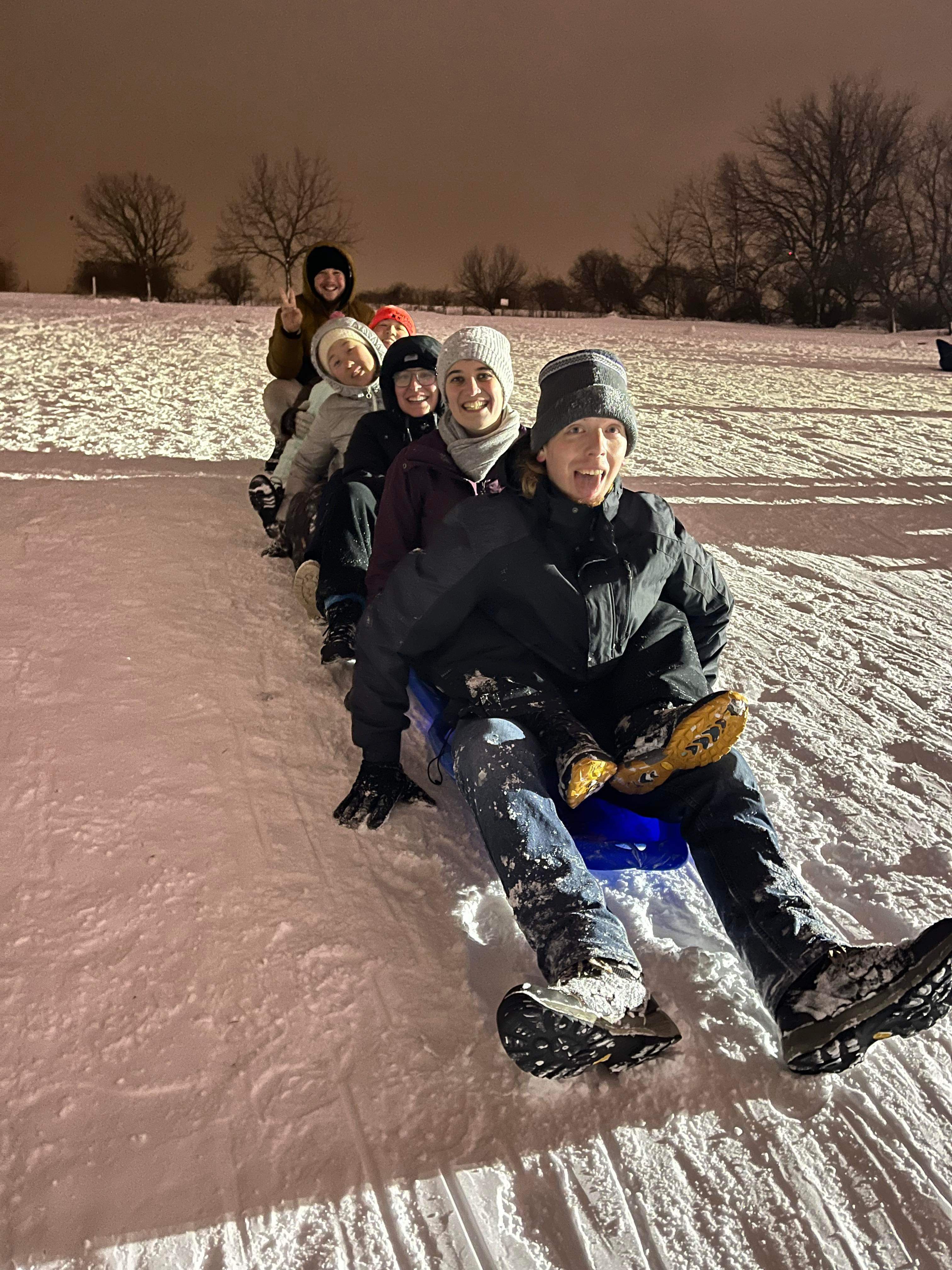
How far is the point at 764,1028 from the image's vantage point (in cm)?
161

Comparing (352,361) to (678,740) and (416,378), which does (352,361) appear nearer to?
(416,378)

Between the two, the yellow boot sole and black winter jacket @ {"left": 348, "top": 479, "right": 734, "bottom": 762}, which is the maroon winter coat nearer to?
black winter jacket @ {"left": 348, "top": 479, "right": 734, "bottom": 762}

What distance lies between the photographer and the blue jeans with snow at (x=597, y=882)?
5.05ft

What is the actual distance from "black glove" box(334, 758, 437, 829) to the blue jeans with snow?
0.88 feet

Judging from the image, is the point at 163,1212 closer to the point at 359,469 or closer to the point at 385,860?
the point at 385,860

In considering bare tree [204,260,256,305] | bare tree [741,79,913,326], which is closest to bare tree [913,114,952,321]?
bare tree [741,79,913,326]

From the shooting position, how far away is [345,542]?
2.88 meters

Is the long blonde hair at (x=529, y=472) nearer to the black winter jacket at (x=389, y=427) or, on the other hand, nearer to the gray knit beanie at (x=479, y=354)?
the gray knit beanie at (x=479, y=354)

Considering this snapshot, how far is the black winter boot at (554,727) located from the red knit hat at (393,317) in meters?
2.24

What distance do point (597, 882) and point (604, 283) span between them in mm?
25740

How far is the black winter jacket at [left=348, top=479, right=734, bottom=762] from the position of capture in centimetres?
203

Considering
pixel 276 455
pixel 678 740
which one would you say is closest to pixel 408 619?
pixel 678 740

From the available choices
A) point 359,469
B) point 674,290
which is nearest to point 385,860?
point 359,469

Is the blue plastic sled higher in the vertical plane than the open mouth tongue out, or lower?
lower
